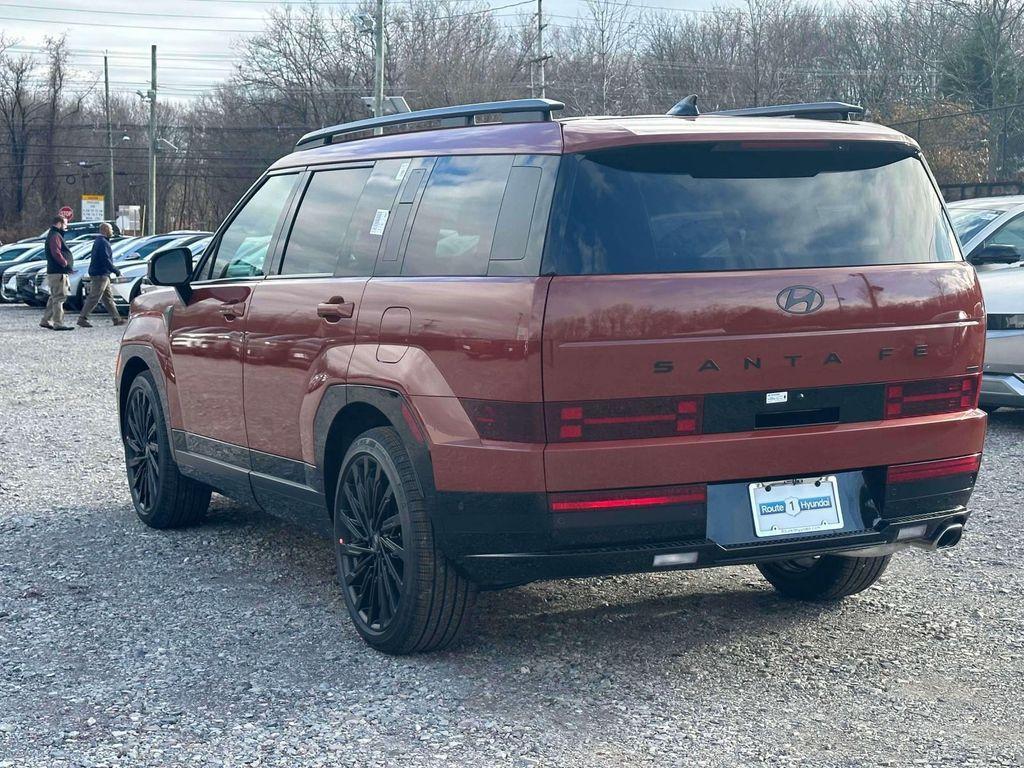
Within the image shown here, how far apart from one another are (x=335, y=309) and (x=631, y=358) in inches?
54.5

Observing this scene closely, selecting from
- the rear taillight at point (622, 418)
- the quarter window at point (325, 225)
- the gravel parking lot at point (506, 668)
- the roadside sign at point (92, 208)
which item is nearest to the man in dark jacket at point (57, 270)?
the gravel parking lot at point (506, 668)

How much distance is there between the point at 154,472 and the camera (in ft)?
23.0

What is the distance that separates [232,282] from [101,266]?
62.1 ft

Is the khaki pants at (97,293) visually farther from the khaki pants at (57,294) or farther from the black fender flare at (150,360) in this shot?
the black fender flare at (150,360)

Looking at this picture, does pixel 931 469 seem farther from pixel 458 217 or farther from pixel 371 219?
pixel 371 219

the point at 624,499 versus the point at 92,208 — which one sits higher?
the point at 92,208

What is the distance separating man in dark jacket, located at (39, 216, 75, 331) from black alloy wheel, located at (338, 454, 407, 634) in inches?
779

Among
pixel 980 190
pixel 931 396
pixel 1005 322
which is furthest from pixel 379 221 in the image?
pixel 980 190

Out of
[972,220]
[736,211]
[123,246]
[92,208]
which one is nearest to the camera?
[736,211]

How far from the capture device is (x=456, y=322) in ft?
14.0

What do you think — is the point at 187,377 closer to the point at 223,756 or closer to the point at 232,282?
the point at 232,282

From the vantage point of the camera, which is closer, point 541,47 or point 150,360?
point 150,360

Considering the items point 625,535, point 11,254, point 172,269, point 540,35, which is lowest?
point 625,535

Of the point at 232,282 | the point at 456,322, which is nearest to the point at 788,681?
the point at 456,322
